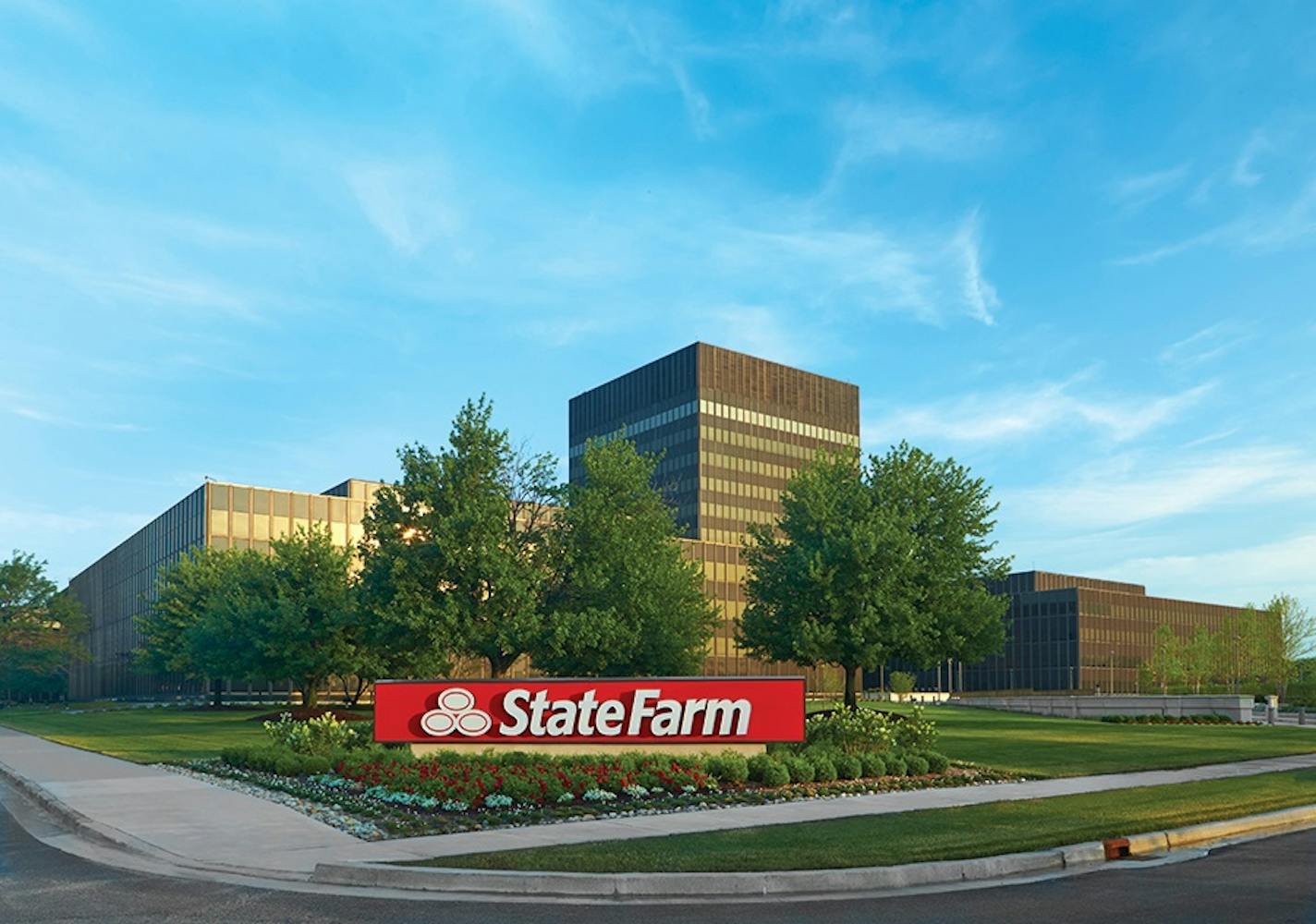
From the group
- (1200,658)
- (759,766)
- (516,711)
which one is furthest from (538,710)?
(1200,658)

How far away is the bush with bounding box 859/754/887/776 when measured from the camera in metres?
23.8

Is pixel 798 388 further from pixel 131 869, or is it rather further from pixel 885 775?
pixel 131 869

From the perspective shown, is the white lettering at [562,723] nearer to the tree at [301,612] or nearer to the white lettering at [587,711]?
the white lettering at [587,711]

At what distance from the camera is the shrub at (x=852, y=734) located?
25.5 metres

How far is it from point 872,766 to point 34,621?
10635cm

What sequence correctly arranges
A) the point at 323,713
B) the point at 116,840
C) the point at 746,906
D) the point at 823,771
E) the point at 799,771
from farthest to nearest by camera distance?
the point at 323,713
the point at 823,771
the point at 799,771
the point at 116,840
the point at 746,906

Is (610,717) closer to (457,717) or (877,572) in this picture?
(457,717)

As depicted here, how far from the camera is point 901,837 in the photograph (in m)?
15.5

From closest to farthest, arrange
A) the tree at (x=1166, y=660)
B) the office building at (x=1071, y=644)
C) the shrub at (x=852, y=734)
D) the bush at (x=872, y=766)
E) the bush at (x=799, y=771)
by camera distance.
Result: the bush at (x=799, y=771) < the bush at (x=872, y=766) < the shrub at (x=852, y=734) < the tree at (x=1166, y=660) < the office building at (x=1071, y=644)

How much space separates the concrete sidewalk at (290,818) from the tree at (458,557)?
1598cm

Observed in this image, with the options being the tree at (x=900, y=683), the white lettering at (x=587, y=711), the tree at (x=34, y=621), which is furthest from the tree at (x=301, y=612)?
the tree at (x=900, y=683)

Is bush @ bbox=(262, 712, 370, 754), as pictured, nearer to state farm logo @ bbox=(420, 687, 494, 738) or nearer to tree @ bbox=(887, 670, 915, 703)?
state farm logo @ bbox=(420, 687, 494, 738)

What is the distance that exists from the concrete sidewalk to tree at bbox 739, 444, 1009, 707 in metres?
20.2

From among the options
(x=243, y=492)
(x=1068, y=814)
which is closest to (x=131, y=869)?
(x=1068, y=814)
